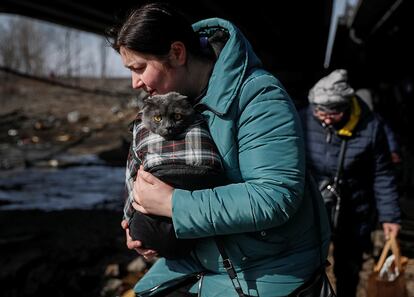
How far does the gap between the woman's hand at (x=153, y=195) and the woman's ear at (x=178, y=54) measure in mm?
391

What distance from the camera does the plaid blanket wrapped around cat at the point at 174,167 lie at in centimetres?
142

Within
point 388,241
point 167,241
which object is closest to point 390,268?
point 388,241

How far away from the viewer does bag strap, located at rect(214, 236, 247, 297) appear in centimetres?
149

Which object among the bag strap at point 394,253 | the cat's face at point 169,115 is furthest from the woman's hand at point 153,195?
the bag strap at point 394,253

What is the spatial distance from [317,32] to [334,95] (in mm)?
7636

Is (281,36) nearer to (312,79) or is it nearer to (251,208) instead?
(312,79)

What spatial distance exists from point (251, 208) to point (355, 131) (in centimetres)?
206

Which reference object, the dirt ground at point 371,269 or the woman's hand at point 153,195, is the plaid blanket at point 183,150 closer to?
the woman's hand at point 153,195

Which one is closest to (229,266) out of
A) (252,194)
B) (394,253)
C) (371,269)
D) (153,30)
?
(252,194)

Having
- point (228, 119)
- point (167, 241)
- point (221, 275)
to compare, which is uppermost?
point (228, 119)

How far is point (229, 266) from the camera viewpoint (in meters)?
1.50

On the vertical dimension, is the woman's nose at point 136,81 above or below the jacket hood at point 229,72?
below

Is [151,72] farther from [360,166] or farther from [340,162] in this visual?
[360,166]

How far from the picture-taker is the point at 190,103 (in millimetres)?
1535
